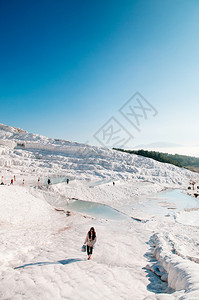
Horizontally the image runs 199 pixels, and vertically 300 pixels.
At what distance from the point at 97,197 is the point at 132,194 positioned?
5.57 m

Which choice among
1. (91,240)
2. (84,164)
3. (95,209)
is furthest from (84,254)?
(84,164)

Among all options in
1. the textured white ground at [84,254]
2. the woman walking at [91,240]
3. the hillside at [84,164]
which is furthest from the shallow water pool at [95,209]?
the hillside at [84,164]

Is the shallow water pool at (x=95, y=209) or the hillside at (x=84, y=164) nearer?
the shallow water pool at (x=95, y=209)

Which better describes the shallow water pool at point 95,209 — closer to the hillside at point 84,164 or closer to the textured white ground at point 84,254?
the textured white ground at point 84,254

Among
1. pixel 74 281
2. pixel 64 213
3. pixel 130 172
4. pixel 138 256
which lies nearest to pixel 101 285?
pixel 74 281

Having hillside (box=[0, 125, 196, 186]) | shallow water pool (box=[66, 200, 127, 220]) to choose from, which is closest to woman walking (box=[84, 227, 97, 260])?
shallow water pool (box=[66, 200, 127, 220])

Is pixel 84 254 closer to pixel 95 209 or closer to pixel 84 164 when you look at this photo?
pixel 95 209

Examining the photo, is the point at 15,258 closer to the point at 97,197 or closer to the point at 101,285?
the point at 101,285

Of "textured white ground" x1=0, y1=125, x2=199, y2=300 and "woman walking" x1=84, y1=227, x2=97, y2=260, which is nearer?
"textured white ground" x1=0, y1=125, x2=199, y2=300

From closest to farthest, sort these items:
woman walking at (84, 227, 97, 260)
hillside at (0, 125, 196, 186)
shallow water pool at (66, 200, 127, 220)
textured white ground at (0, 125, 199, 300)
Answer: textured white ground at (0, 125, 199, 300) < woman walking at (84, 227, 97, 260) < shallow water pool at (66, 200, 127, 220) < hillside at (0, 125, 196, 186)

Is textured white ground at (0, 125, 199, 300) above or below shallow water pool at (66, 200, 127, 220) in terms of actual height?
above

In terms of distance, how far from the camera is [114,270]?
5598 mm

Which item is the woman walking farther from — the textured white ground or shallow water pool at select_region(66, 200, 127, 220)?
shallow water pool at select_region(66, 200, 127, 220)

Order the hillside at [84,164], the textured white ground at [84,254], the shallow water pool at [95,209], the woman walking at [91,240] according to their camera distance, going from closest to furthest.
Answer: the textured white ground at [84,254] < the woman walking at [91,240] < the shallow water pool at [95,209] < the hillside at [84,164]
